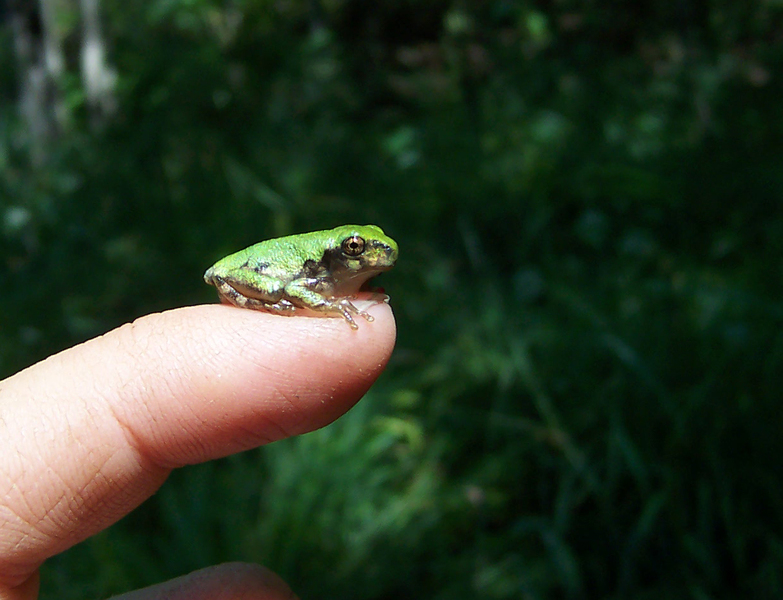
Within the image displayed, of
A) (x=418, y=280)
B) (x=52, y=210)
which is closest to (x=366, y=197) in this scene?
(x=418, y=280)

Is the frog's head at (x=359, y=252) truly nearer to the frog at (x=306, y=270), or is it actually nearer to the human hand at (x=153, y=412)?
the frog at (x=306, y=270)

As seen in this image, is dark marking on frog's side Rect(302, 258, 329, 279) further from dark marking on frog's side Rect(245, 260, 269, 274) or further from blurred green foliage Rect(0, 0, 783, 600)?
blurred green foliage Rect(0, 0, 783, 600)

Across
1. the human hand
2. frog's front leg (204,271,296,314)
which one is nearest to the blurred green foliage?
the human hand

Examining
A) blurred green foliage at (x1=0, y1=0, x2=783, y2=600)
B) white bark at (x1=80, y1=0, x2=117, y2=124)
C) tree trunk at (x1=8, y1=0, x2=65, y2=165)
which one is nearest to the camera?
blurred green foliage at (x1=0, y1=0, x2=783, y2=600)

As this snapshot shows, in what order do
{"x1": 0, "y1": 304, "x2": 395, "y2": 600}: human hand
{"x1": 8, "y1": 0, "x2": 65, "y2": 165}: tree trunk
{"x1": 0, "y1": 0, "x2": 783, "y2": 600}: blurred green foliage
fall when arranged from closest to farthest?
1. {"x1": 0, "y1": 304, "x2": 395, "y2": 600}: human hand
2. {"x1": 0, "y1": 0, "x2": 783, "y2": 600}: blurred green foliage
3. {"x1": 8, "y1": 0, "x2": 65, "y2": 165}: tree trunk

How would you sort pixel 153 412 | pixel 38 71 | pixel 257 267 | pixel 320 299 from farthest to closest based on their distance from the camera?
pixel 38 71 < pixel 257 267 < pixel 320 299 < pixel 153 412

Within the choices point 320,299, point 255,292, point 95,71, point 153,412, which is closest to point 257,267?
point 255,292

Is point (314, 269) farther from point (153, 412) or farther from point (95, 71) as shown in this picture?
point (95, 71)

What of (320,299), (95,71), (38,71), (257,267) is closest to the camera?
(320,299)
